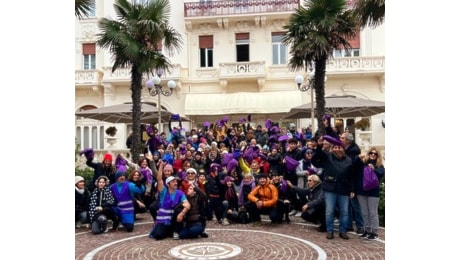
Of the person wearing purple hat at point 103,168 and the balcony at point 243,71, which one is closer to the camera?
the person wearing purple hat at point 103,168

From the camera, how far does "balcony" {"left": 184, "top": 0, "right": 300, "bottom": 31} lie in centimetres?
2480

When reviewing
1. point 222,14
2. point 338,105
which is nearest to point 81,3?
point 338,105

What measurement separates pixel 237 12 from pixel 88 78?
10186 mm

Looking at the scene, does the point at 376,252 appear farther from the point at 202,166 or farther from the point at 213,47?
the point at 213,47

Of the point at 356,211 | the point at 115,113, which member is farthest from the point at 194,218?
the point at 115,113

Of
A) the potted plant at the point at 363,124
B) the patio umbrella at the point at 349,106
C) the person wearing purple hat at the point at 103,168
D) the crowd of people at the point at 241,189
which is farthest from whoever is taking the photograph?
the potted plant at the point at 363,124

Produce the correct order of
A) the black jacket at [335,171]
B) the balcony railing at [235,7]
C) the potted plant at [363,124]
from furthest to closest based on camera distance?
1. the balcony railing at [235,7]
2. the potted plant at [363,124]
3. the black jacket at [335,171]

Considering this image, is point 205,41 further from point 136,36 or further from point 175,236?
point 175,236

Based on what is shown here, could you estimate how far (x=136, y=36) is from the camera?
13.7 m

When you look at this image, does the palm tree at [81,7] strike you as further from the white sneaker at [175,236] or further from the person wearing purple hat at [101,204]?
the white sneaker at [175,236]

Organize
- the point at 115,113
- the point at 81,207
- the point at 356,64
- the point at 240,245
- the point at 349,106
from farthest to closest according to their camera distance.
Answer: the point at 356,64 → the point at 115,113 → the point at 349,106 → the point at 81,207 → the point at 240,245

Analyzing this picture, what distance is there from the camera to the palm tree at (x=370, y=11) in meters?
10.8

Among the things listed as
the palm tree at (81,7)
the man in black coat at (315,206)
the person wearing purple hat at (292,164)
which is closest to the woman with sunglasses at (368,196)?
the man in black coat at (315,206)

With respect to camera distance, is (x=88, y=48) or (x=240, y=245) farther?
(x=88, y=48)
